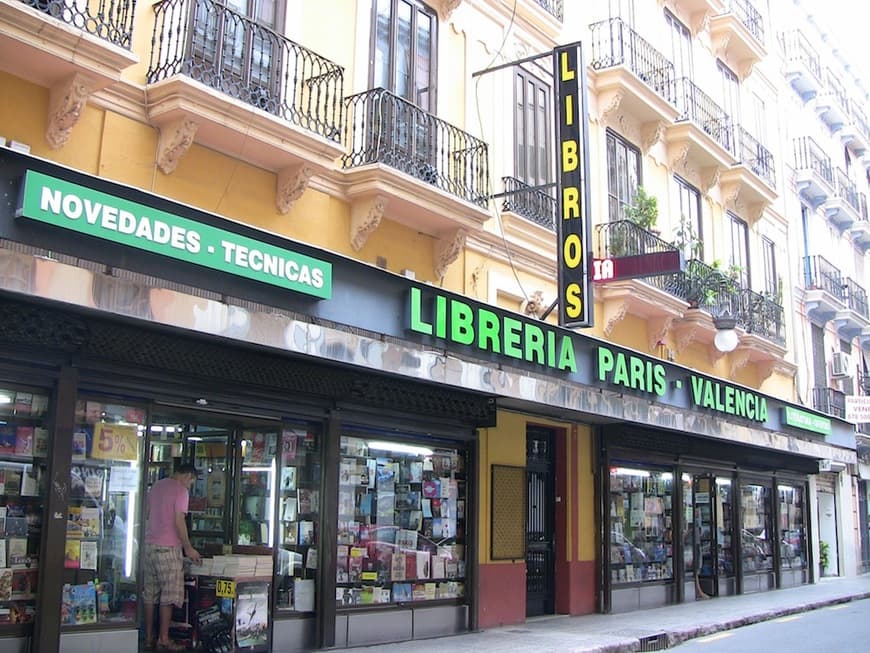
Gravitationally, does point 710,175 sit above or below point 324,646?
above

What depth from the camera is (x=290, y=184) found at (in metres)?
10.6

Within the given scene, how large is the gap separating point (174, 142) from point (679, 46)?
1494 centimetres

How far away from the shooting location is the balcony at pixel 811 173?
27281 millimetres

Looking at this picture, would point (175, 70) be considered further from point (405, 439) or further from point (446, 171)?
point (405, 439)

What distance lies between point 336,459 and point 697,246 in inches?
416

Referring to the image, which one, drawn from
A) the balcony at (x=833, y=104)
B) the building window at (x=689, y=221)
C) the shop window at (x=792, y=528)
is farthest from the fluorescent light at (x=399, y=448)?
the balcony at (x=833, y=104)

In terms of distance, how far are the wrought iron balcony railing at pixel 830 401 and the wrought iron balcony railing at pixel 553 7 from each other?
14.3 meters

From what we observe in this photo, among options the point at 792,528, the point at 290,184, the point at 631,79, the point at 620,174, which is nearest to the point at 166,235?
the point at 290,184

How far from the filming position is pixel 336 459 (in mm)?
11086

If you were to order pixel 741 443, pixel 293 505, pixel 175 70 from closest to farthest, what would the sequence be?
1. pixel 175 70
2. pixel 293 505
3. pixel 741 443

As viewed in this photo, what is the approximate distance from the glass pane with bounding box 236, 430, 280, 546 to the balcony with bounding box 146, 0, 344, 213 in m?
2.63

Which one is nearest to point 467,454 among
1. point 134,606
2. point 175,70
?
point 134,606

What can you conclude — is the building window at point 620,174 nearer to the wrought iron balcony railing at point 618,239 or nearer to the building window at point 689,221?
the wrought iron balcony railing at point 618,239

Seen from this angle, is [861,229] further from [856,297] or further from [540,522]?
[540,522]
